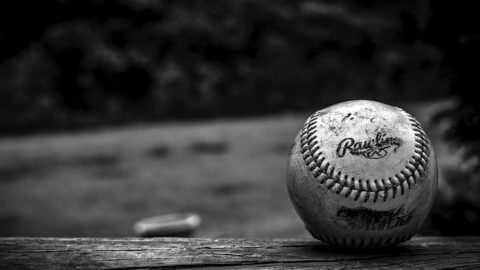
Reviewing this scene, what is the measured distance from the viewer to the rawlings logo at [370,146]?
198 cm

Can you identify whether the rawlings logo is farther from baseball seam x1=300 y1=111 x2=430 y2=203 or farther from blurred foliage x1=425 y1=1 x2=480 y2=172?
blurred foliage x1=425 y1=1 x2=480 y2=172

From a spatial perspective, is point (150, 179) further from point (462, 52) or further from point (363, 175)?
point (363, 175)

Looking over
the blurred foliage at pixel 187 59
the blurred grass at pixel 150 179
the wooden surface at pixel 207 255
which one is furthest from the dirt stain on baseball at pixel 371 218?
the blurred foliage at pixel 187 59

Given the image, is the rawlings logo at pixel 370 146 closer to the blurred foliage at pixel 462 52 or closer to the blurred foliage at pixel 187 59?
the blurred foliage at pixel 462 52

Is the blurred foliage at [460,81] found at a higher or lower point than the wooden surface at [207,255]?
higher

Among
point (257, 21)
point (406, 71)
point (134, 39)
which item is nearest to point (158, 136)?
point (134, 39)

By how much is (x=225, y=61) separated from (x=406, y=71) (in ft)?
32.1

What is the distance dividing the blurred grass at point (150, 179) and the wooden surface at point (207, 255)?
1311 mm

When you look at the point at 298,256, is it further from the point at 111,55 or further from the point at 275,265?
the point at 111,55

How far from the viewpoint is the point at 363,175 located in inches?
77.5

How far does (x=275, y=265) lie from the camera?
2.03 meters

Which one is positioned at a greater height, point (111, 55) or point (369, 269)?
point (111, 55)

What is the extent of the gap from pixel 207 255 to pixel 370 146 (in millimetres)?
726

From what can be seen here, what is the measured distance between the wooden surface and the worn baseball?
94 mm
